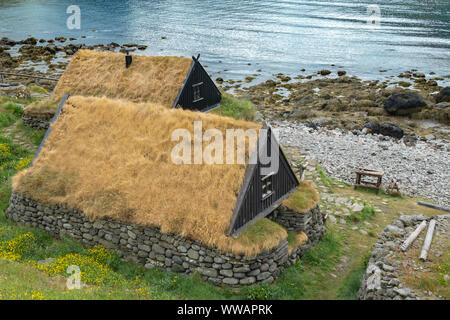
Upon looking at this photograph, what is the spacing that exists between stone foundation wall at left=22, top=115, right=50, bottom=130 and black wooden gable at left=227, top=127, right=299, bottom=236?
59.3 ft

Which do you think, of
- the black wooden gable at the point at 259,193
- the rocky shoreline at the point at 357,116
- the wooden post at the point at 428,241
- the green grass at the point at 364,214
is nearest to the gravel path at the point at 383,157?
the rocky shoreline at the point at 357,116

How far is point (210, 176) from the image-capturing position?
14852 mm

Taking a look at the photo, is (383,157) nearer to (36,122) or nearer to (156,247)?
(156,247)

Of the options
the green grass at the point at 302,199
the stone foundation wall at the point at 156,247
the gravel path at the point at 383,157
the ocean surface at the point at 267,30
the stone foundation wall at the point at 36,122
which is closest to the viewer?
the stone foundation wall at the point at 156,247

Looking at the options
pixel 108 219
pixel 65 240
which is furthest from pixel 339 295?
pixel 65 240

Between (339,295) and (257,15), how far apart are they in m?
103

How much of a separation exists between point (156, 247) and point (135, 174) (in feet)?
10.1

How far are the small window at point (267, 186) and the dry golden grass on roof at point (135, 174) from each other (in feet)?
3.90

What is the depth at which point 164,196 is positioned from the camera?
1502 cm

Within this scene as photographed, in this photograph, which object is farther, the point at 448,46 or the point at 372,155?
the point at 448,46

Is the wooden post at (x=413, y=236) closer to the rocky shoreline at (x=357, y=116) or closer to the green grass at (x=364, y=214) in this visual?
the green grass at (x=364, y=214)

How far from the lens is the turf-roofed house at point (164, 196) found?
1384 centimetres
